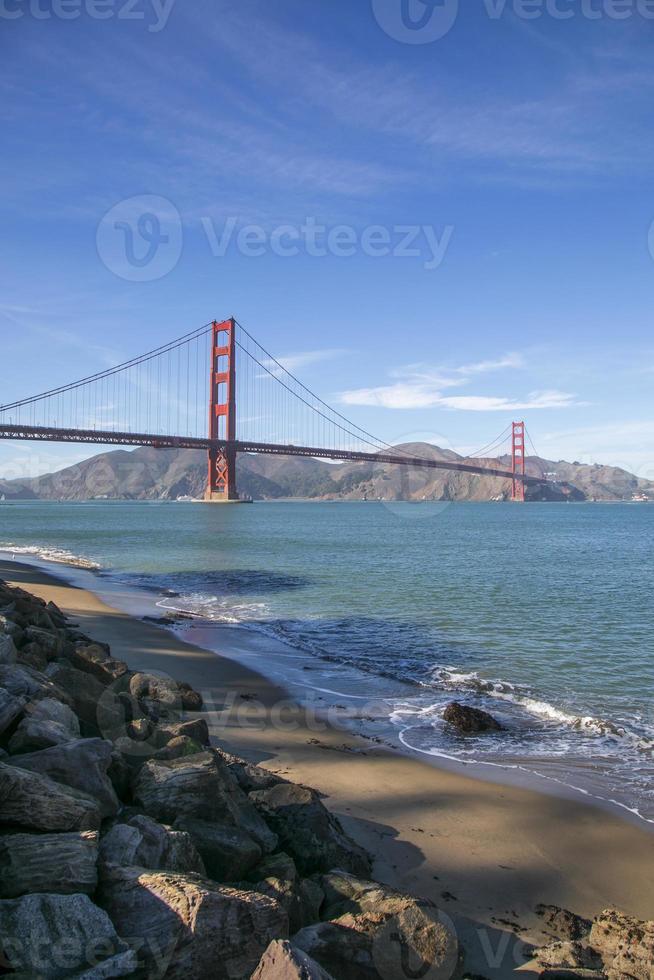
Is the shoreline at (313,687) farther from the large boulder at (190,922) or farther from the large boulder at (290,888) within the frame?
the large boulder at (190,922)

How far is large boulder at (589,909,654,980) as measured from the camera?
3229 millimetres

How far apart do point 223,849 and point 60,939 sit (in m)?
1.04

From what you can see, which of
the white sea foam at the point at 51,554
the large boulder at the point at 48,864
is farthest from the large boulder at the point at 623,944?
the white sea foam at the point at 51,554

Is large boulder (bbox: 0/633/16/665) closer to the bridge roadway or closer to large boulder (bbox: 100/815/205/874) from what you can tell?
large boulder (bbox: 100/815/205/874)

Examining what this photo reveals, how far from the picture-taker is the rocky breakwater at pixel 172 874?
249cm

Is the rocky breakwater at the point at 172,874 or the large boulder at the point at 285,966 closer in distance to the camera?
the large boulder at the point at 285,966

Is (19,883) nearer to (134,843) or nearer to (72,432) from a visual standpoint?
(134,843)

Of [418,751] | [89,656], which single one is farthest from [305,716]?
[89,656]

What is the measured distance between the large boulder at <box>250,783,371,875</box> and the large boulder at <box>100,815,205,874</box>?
30.0 inches

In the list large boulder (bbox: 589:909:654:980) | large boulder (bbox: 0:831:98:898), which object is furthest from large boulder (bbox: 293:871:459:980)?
large boulder (bbox: 0:831:98:898)

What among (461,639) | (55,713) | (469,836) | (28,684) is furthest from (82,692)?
(461,639)

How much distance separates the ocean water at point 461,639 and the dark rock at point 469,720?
143 millimetres

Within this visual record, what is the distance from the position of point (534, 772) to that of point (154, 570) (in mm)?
20161

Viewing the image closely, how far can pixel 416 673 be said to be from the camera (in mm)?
9906
